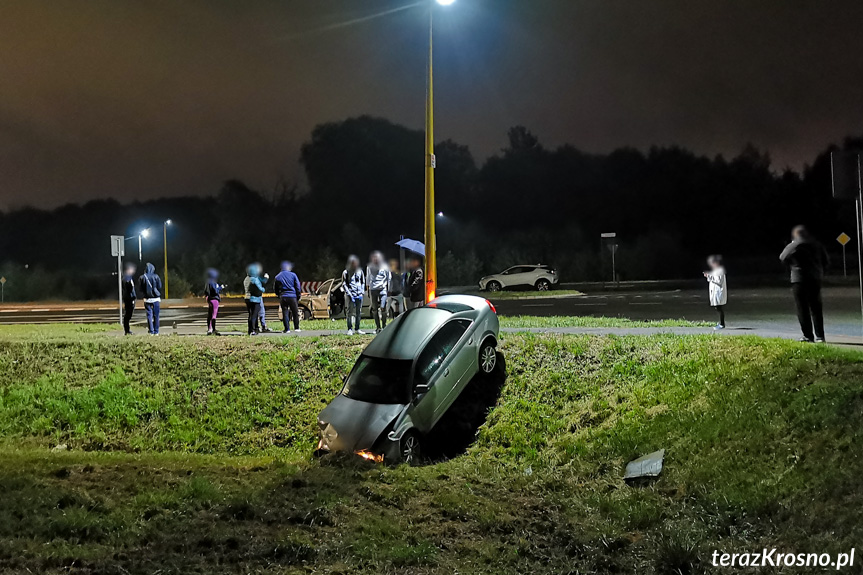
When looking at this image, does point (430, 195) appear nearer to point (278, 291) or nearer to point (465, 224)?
point (278, 291)

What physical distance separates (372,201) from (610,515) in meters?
65.1

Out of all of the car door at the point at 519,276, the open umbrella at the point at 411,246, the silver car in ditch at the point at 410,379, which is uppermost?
the open umbrella at the point at 411,246

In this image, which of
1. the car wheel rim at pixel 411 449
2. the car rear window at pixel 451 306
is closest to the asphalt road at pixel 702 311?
the car rear window at pixel 451 306

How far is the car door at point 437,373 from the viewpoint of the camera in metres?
10.0

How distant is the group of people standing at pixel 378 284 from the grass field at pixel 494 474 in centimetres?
216

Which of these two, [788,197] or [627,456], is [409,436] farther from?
[788,197]

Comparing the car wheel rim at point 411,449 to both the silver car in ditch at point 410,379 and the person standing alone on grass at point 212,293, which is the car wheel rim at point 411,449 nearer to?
the silver car in ditch at point 410,379

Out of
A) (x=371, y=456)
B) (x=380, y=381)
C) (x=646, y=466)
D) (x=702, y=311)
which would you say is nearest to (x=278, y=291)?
(x=380, y=381)

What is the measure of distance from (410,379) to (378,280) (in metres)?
5.78

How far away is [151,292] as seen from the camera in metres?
16.6

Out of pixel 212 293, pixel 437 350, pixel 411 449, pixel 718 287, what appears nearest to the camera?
pixel 411 449

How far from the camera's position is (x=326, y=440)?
10031 millimetres

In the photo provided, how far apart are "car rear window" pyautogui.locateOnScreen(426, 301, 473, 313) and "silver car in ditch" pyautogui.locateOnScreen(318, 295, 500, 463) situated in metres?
0.02

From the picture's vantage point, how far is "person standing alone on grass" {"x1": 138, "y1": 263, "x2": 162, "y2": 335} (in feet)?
53.9
